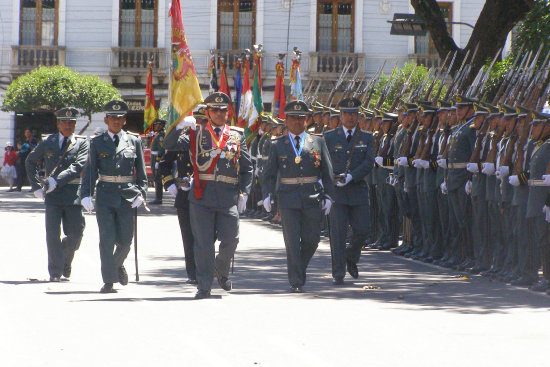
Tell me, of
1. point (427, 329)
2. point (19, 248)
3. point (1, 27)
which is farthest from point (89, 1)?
point (427, 329)

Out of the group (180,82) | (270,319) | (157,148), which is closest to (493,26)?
(157,148)

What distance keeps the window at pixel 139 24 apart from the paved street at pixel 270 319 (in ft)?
100

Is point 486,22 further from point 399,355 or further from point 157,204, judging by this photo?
point 399,355

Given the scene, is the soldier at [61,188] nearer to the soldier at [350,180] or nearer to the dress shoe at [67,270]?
the dress shoe at [67,270]

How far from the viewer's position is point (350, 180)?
12930 mm

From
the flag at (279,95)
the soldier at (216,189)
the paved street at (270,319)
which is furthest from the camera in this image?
the flag at (279,95)

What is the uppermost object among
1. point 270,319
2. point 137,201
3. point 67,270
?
point 137,201

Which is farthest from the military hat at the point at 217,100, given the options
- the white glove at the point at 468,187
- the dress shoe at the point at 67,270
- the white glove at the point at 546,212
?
the white glove at the point at 468,187

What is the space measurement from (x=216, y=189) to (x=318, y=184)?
1.37 meters

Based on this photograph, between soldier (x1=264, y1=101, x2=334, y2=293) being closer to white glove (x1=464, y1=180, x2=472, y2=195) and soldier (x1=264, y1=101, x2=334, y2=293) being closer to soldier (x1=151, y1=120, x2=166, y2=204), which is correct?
white glove (x1=464, y1=180, x2=472, y2=195)

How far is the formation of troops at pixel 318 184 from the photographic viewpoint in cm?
1147

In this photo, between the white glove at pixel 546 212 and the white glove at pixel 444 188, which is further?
the white glove at pixel 444 188

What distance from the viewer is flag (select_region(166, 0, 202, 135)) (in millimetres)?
12664

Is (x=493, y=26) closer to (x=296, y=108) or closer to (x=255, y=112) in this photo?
(x=255, y=112)
